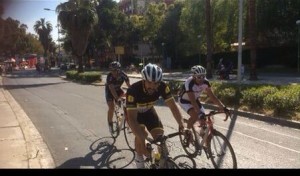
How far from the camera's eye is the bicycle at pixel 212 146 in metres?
6.78

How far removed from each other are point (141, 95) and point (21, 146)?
4.19m

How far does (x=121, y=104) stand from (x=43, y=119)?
16.8ft

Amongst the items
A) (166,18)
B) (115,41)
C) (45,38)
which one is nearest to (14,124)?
(166,18)

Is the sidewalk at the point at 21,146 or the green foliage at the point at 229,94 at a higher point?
→ the green foliage at the point at 229,94

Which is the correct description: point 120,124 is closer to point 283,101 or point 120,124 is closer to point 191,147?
point 191,147

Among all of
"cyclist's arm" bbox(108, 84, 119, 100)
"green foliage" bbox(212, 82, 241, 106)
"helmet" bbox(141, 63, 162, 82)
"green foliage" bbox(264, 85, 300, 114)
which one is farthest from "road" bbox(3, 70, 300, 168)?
"green foliage" bbox(212, 82, 241, 106)

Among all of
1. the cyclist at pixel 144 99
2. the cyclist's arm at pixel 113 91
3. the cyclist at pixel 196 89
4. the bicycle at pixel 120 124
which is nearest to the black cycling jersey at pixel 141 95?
the cyclist at pixel 144 99

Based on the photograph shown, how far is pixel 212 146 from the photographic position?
7.05 meters

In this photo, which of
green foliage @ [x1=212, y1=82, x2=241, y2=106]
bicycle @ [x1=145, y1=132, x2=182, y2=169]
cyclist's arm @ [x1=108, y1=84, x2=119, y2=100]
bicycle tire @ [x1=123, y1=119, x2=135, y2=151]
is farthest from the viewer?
green foliage @ [x1=212, y1=82, x2=241, y2=106]

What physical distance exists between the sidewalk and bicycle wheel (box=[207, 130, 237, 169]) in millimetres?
2728

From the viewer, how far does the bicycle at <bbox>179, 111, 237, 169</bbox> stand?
6.78 m

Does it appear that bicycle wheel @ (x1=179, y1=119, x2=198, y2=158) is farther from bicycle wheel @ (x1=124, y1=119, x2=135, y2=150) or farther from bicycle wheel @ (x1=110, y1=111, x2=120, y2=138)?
bicycle wheel @ (x1=110, y1=111, x2=120, y2=138)

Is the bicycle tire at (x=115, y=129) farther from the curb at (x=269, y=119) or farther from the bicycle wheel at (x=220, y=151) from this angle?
the curb at (x=269, y=119)

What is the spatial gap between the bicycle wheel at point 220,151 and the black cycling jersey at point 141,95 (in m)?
1.29
